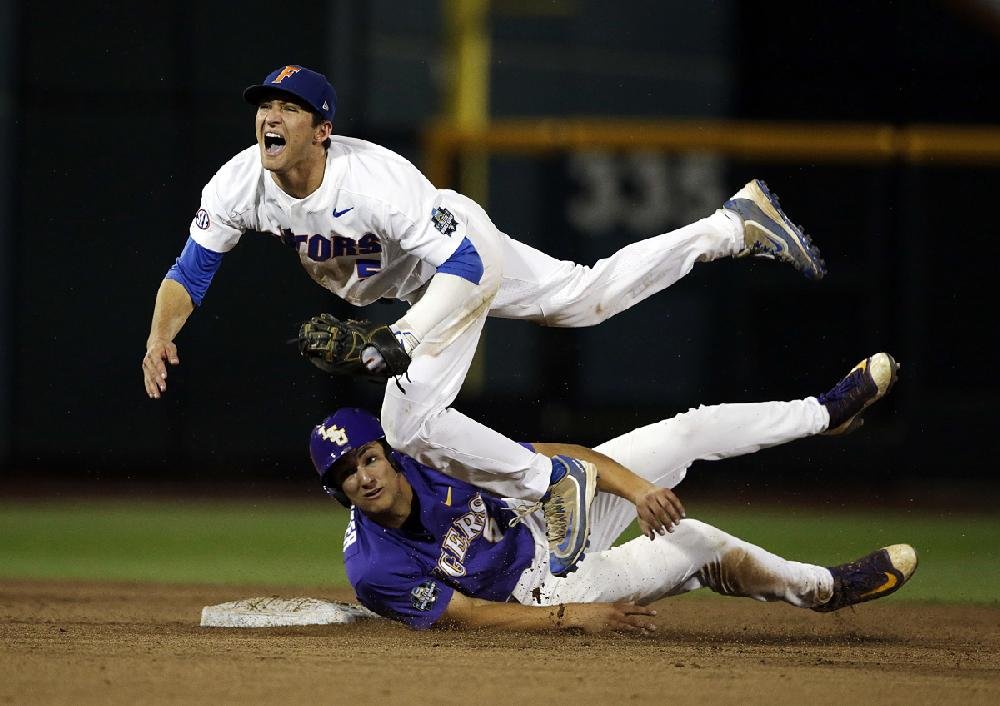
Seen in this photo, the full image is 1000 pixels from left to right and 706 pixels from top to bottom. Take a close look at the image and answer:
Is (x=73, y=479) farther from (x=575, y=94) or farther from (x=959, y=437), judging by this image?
(x=575, y=94)

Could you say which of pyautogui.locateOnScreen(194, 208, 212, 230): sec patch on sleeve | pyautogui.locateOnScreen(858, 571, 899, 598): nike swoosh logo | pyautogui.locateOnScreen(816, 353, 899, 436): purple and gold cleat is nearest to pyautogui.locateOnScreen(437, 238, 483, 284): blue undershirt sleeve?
pyautogui.locateOnScreen(194, 208, 212, 230): sec patch on sleeve

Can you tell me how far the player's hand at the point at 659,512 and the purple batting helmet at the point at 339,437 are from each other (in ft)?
2.73

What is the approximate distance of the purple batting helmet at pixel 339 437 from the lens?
4454mm

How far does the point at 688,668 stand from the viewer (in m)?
4.10

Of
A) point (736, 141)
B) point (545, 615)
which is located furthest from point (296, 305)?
point (545, 615)

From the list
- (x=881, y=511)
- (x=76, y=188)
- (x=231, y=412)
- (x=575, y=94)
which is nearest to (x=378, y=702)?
(x=881, y=511)

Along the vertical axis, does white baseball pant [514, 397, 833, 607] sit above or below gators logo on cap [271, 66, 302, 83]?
below

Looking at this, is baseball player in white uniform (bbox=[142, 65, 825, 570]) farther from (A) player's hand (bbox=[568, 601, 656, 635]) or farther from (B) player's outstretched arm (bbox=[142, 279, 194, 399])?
(A) player's hand (bbox=[568, 601, 656, 635])

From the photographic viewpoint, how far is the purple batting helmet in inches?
175

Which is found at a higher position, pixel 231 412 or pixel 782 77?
pixel 782 77

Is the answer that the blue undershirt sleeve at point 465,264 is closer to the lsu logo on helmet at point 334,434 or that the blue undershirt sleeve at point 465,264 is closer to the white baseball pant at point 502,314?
the white baseball pant at point 502,314

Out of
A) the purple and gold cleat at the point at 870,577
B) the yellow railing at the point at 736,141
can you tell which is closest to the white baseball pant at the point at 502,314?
the purple and gold cleat at the point at 870,577

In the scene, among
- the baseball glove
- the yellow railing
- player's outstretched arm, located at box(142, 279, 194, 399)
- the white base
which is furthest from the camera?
the yellow railing

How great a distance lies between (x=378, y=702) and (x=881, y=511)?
21.6 feet
